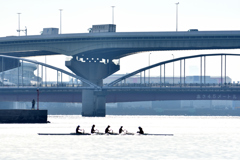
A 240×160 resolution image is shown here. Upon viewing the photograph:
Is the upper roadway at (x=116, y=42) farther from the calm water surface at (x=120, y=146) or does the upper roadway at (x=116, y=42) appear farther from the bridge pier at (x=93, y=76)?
the calm water surface at (x=120, y=146)

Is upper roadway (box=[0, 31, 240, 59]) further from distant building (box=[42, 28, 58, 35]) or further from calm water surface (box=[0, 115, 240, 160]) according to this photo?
calm water surface (box=[0, 115, 240, 160])

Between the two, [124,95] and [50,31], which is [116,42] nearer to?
[124,95]

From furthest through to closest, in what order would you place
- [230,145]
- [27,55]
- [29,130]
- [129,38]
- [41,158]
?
[27,55] < [129,38] < [29,130] < [230,145] < [41,158]

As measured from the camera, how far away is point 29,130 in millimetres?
108875

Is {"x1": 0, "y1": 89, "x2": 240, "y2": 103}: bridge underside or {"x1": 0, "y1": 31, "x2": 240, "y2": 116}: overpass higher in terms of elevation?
{"x1": 0, "y1": 31, "x2": 240, "y2": 116}: overpass

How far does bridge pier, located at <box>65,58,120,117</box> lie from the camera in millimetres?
175500

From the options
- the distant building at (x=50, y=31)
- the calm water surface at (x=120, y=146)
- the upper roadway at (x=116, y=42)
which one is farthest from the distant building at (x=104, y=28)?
the calm water surface at (x=120, y=146)

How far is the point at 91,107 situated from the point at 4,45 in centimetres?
2731

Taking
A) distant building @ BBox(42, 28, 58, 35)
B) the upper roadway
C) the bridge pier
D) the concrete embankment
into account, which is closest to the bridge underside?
the bridge pier

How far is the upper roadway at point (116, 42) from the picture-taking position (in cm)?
15700

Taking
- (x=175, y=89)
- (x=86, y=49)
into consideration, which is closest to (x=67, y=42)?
(x=86, y=49)

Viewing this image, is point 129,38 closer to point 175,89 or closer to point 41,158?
point 175,89

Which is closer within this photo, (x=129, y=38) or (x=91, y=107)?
(x=129, y=38)

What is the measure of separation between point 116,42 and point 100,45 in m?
4.02
